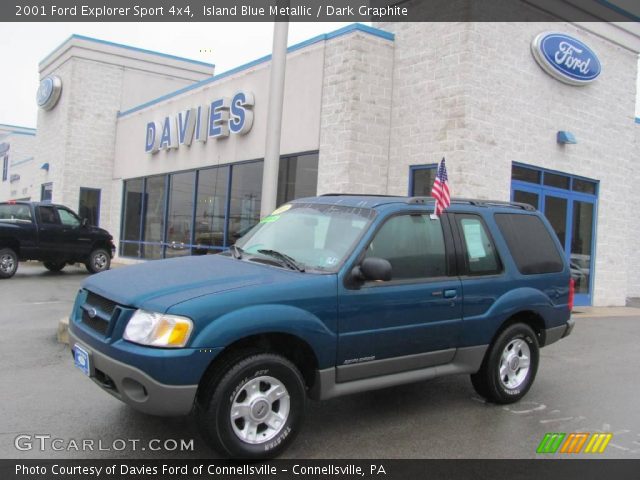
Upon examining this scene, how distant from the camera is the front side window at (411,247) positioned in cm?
477

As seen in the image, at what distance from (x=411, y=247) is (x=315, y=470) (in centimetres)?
196

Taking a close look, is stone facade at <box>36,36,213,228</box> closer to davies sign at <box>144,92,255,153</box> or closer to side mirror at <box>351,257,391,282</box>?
davies sign at <box>144,92,255,153</box>

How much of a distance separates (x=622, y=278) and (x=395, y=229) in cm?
1197

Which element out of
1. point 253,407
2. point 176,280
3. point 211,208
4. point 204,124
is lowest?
point 253,407

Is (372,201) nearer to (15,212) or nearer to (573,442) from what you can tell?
(573,442)

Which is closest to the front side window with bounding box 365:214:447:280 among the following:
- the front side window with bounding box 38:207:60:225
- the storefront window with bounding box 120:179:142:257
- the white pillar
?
the white pillar

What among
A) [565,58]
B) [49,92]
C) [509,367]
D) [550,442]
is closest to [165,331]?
[550,442]

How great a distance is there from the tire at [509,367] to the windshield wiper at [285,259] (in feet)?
7.09

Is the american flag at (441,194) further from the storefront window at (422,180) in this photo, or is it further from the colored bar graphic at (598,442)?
the storefront window at (422,180)

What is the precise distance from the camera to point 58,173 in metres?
22.4

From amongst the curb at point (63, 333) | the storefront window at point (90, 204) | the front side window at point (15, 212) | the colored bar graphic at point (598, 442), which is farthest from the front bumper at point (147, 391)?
the storefront window at point (90, 204)

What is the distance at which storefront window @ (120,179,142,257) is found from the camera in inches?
803

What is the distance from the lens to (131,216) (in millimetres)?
21016

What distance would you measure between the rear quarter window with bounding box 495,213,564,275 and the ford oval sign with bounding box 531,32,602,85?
23.7ft
